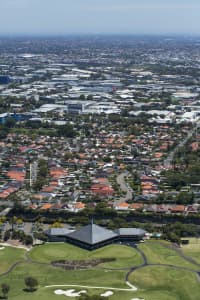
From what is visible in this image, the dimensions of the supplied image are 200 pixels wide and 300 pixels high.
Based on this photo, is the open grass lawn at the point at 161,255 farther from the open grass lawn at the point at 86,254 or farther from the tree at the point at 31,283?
the tree at the point at 31,283

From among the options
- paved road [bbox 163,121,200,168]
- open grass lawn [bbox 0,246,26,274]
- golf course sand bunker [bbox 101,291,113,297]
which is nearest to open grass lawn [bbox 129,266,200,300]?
golf course sand bunker [bbox 101,291,113,297]

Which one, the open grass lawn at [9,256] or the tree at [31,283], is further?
the open grass lawn at [9,256]

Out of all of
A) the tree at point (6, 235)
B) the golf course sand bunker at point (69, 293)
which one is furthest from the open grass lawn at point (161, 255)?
the tree at point (6, 235)

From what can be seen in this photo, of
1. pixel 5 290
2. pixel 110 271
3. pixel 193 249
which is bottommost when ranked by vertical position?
pixel 110 271

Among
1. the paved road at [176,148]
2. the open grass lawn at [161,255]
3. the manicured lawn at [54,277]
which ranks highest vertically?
the paved road at [176,148]

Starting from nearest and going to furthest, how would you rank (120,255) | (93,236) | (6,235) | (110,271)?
(110,271) → (120,255) → (93,236) → (6,235)

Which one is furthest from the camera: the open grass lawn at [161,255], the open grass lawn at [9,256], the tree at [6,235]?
the tree at [6,235]

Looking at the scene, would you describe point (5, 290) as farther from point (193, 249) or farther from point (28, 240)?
point (193, 249)

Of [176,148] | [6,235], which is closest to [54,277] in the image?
[6,235]
